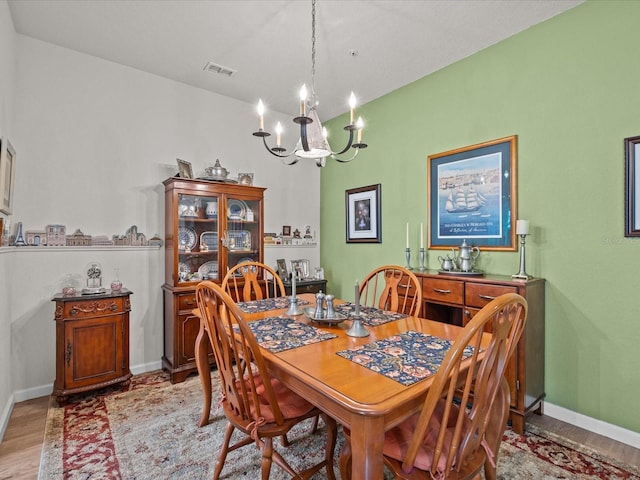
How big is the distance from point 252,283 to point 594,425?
261cm

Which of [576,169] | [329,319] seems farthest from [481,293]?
[329,319]

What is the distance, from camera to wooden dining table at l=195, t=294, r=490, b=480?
96 centimetres

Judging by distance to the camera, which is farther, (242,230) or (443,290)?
(242,230)

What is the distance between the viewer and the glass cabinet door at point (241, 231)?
330cm

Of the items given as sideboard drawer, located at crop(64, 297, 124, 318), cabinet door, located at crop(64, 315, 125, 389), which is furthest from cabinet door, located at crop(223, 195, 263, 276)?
cabinet door, located at crop(64, 315, 125, 389)

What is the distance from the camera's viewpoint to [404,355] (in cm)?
133

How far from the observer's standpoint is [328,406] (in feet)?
3.61

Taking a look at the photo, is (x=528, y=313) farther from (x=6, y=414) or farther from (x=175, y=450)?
(x=6, y=414)

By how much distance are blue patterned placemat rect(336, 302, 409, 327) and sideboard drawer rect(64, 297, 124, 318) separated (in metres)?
1.83

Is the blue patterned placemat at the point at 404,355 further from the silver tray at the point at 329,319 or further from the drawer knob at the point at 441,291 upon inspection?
the drawer knob at the point at 441,291

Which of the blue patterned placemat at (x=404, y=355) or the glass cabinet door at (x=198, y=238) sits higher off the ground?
the glass cabinet door at (x=198, y=238)

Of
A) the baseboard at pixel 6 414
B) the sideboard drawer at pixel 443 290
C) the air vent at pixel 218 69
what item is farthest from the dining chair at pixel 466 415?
the air vent at pixel 218 69

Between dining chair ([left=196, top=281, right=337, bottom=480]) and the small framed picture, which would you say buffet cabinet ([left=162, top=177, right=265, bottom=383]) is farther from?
dining chair ([left=196, top=281, right=337, bottom=480])

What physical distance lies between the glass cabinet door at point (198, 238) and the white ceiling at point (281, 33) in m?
1.27
